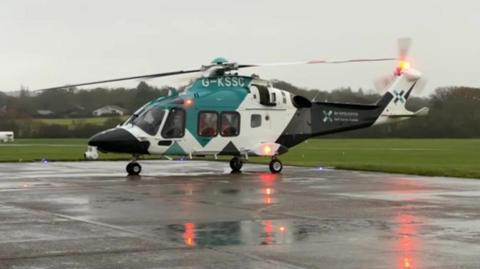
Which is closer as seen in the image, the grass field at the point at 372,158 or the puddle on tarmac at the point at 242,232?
the puddle on tarmac at the point at 242,232

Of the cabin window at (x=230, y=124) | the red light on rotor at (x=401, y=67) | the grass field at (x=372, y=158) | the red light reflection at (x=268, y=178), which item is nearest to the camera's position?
the red light reflection at (x=268, y=178)

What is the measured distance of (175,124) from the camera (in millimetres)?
24125

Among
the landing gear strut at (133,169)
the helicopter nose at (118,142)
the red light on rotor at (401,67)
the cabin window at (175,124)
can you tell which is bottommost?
the landing gear strut at (133,169)

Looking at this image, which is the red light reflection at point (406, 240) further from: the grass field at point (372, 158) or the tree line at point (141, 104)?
the tree line at point (141, 104)

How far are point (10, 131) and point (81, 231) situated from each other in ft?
275

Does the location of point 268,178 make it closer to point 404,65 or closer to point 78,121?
point 404,65

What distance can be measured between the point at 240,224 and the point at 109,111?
175 feet

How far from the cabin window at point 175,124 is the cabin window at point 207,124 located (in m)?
0.60

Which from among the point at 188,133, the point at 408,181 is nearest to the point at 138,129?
the point at 188,133

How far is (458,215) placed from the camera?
12484 millimetres

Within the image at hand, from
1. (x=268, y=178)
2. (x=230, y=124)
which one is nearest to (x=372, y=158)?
(x=230, y=124)

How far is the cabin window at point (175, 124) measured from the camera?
945 inches

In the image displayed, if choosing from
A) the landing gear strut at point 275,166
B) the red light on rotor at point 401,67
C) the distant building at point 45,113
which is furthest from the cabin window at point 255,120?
the distant building at point 45,113

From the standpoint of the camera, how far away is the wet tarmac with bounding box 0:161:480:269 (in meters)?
8.19
